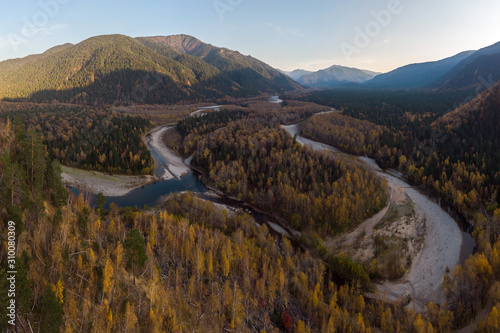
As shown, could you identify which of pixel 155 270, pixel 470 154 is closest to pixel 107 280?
pixel 155 270

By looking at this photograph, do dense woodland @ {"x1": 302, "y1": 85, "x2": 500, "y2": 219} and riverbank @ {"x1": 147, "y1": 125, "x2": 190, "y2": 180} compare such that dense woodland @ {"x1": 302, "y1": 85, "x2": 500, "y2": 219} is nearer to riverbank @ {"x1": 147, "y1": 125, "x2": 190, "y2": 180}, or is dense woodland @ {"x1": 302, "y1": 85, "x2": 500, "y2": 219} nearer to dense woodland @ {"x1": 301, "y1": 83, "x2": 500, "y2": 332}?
dense woodland @ {"x1": 301, "y1": 83, "x2": 500, "y2": 332}

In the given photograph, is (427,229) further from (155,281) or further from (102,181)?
(102,181)

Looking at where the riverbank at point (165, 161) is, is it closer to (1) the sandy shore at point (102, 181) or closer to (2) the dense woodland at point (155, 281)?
(1) the sandy shore at point (102, 181)

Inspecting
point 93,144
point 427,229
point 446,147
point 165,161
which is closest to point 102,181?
point 93,144

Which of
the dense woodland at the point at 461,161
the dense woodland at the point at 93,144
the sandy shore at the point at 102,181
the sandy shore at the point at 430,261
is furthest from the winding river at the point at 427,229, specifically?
the dense woodland at the point at 93,144

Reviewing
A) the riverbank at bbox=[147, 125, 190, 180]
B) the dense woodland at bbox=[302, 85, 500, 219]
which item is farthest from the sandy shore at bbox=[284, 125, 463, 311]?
the riverbank at bbox=[147, 125, 190, 180]
